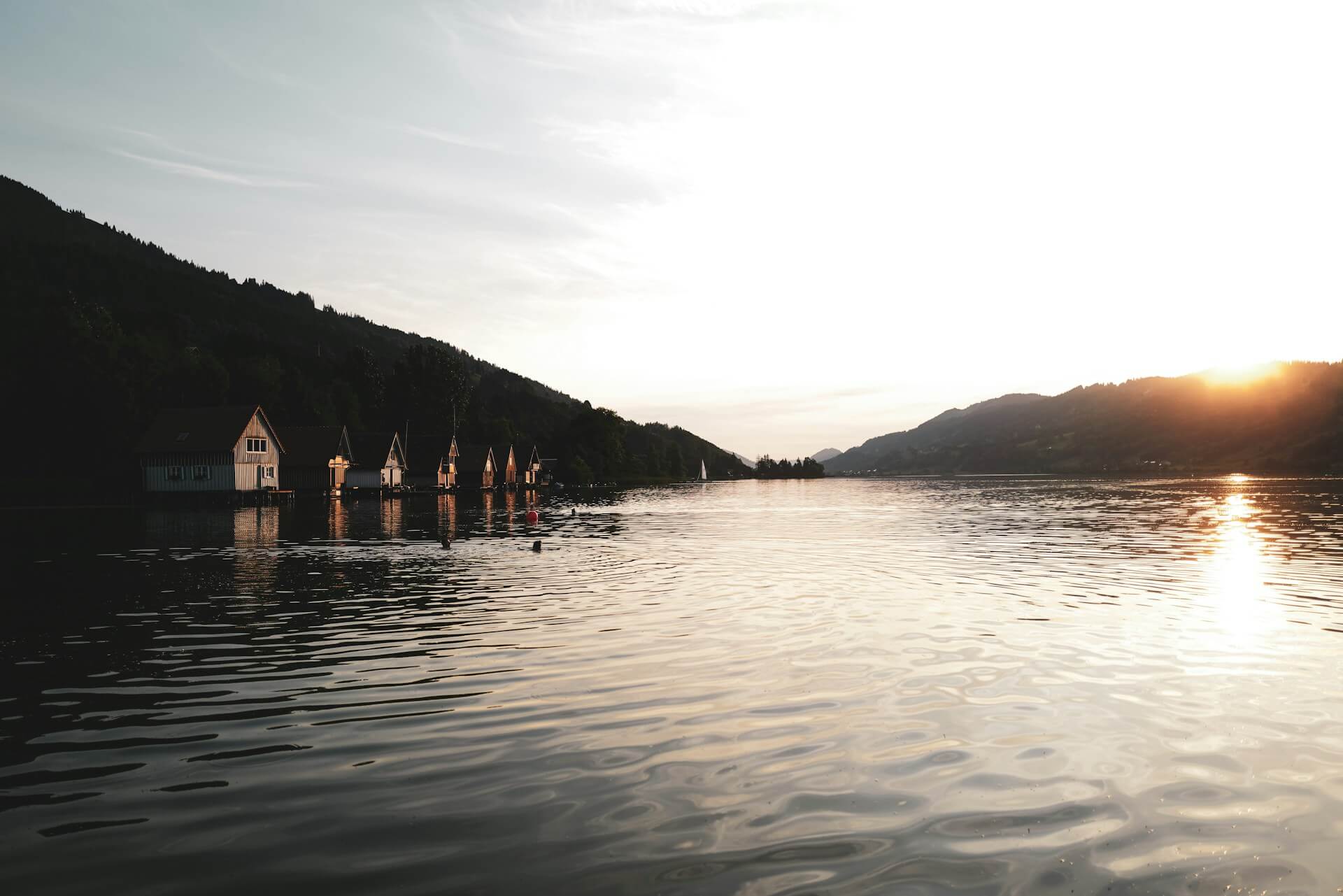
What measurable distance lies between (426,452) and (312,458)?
24.4 m

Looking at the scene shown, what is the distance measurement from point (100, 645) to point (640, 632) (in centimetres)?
1023

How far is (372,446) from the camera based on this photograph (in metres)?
110

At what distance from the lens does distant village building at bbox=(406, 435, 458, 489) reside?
397ft

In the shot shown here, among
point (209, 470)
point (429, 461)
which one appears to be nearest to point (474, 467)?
point (429, 461)

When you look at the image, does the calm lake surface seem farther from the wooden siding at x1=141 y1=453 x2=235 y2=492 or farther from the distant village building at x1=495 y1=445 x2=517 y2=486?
the distant village building at x1=495 y1=445 x2=517 y2=486

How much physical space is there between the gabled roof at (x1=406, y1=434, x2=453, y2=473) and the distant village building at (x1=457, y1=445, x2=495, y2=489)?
7.09 m

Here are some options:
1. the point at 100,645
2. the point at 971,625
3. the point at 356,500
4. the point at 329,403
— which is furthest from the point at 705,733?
the point at 329,403

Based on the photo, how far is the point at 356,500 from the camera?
94562 mm

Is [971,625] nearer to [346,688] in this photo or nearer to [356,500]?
[346,688]

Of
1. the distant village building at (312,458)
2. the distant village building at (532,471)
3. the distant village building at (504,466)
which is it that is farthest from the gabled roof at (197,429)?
the distant village building at (532,471)

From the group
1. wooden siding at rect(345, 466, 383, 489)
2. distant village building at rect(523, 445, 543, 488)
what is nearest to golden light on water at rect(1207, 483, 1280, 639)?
wooden siding at rect(345, 466, 383, 489)

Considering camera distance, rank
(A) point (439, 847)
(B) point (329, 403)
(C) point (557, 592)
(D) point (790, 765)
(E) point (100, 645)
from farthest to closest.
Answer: (B) point (329, 403) → (C) point (557, 592) → (E) point (100, 645) → (D) point (790, 765) → (A) point (439, 847)

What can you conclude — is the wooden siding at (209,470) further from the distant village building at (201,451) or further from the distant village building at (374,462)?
the distant village building at (374,462)

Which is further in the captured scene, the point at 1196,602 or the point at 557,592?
the point at 557,592
